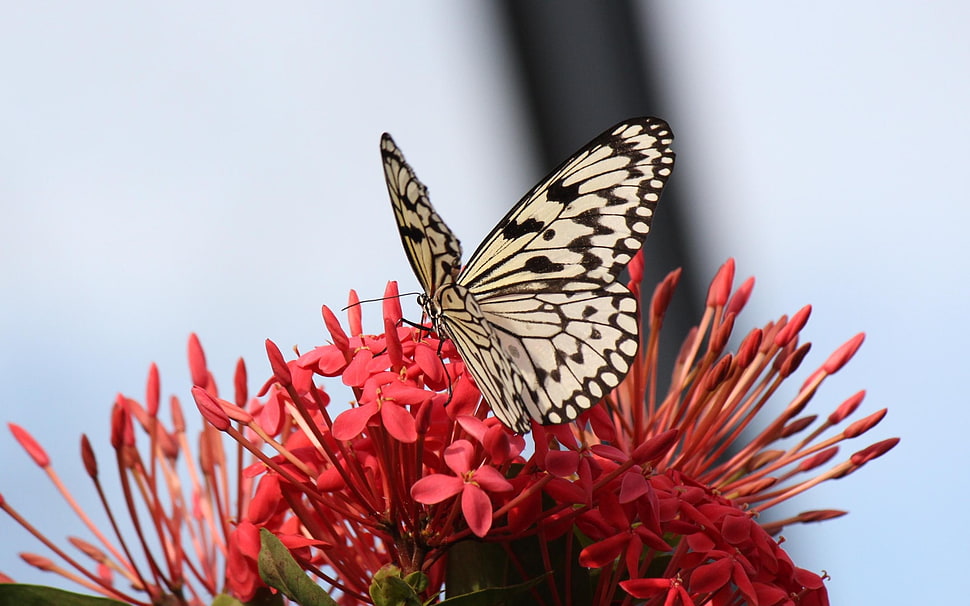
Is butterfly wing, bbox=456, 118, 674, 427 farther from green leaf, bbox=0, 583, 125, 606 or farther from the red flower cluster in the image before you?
green leaf, bbox=0, 583, 125, 606

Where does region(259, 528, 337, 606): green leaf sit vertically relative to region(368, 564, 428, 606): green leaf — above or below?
above

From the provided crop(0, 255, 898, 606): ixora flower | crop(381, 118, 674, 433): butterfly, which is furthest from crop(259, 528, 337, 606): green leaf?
crop(381, 118, 674, 433): butterfly

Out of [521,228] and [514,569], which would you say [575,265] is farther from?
[514,569]

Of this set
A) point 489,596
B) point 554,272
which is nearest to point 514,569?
point 489,596

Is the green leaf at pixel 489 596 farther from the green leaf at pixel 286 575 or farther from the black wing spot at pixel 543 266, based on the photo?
the black wing spot at pixel 543 266

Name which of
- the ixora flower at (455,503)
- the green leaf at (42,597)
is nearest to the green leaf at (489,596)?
the ixora flower at (455,503)

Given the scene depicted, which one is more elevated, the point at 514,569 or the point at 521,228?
the point at 521,228

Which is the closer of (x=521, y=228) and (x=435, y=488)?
(x=435, y=488)
